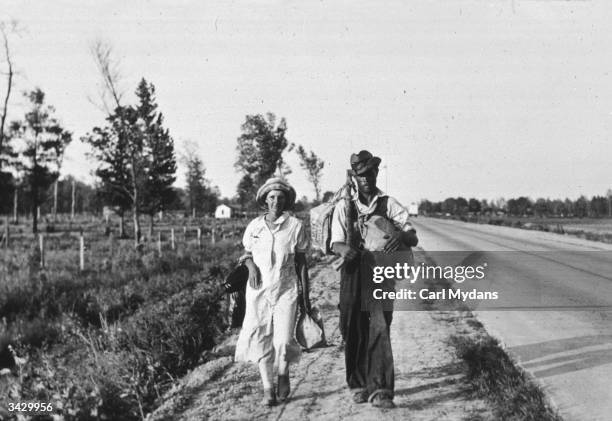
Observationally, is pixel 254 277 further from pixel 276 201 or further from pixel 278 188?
pixel 278 188

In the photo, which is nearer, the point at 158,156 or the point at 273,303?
the point at 273,303

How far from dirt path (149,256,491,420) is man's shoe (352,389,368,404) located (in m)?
0.04

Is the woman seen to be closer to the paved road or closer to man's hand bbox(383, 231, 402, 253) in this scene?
man's hand bbox(383, 231, 402, 253)

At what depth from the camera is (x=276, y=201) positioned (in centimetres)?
454

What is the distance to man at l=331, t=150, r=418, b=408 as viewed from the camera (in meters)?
4.11

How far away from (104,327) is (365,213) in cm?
563

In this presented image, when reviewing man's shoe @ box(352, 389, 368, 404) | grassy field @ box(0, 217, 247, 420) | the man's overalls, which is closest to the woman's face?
the man's overalls

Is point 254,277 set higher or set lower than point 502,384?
higher

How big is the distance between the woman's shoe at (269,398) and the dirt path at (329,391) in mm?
49

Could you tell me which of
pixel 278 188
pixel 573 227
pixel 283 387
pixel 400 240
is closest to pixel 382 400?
pixel 283 387

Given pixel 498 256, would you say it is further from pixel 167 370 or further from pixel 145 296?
pixel 167 370

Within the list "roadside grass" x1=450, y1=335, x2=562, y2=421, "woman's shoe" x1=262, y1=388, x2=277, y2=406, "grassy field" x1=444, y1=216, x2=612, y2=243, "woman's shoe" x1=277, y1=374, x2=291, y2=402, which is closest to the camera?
"roadside grass" x1=450, y1=335, x2=562, y2=421

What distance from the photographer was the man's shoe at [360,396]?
4.28 m

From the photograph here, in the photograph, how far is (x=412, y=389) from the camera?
4645mm
